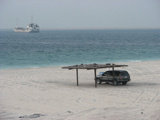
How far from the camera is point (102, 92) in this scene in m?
24.6

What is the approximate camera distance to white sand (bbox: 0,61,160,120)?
17484 mm

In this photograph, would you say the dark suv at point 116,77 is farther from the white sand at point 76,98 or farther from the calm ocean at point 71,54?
the calm ocean at point 71,54

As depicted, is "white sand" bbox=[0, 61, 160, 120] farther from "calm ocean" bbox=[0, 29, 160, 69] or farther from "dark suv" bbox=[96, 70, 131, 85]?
"calm ocean" bbox=[0, 29, 160, 69]

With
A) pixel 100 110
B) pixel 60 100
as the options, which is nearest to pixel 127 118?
pixel 100 110

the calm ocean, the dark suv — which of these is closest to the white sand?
the dark suv

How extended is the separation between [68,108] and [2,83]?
10797 mm

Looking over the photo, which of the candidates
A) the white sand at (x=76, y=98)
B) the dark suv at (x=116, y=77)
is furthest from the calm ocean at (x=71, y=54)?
the dark suv at (x=116, y=77)

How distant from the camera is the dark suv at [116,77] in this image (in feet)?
91.5

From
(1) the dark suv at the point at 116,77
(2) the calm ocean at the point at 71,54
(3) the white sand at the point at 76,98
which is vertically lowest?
(3) the white sand at the point at 76,98

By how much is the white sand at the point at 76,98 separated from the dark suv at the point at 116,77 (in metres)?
0.55

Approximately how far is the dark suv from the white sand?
1.80 ft

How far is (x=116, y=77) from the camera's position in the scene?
92.1 feet

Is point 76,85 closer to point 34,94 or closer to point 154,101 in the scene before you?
point 34,94

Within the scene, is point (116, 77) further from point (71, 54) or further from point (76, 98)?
point (71, 54)
